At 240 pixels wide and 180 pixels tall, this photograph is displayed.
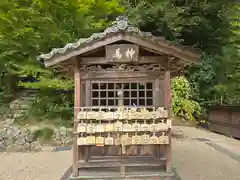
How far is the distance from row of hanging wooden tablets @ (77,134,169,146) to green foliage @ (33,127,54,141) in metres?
6.80

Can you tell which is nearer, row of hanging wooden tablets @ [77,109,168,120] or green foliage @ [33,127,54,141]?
row of hanging wooden tablets @ [77,109,168,120]

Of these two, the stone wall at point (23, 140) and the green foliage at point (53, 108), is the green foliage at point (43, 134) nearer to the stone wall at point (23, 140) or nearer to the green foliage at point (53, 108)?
the stone wall at point (23, 140)

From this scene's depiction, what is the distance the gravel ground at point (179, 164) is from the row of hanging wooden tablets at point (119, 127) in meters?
1.68

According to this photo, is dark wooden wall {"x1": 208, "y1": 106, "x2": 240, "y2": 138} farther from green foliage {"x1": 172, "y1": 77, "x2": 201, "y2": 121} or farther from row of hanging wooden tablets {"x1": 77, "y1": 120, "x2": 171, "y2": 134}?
row of hanging wooden tablets {"x1": 77, "y1": 120, "x2": 171, "y2": 134}

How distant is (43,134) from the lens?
39.2 ft

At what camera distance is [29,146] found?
37.9 feet

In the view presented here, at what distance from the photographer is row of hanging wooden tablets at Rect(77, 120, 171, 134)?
18.2ft

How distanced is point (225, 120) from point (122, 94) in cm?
1006

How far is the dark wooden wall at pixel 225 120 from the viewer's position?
42.0 ft

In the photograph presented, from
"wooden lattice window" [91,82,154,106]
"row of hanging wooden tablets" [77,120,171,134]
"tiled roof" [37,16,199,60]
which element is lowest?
"row of hanging wooden tablets" [77,120,171,134]

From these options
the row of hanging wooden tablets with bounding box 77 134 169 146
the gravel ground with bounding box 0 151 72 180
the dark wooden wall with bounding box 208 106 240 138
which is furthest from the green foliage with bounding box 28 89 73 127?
A: the dark wooden wall with bounding box 208 106 240 138

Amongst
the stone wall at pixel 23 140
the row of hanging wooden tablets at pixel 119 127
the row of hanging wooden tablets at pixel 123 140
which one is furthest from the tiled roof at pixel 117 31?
the stone wall at pixel 23 140

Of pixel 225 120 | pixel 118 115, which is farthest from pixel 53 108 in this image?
pixel 225 120

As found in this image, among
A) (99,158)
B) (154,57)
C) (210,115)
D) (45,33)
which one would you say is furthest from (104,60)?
(210,115)
